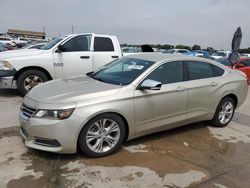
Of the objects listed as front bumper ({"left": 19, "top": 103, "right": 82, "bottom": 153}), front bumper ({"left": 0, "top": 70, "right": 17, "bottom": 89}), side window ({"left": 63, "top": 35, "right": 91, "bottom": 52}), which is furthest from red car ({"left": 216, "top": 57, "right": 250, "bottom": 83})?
front bumper ({"left": 19, "top": 103, "right": 82, "bottom": 153})

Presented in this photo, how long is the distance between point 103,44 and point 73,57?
1098mm

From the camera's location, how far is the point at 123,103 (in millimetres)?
3969

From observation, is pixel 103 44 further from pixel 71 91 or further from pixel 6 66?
pixel 71 91

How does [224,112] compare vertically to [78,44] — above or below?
below

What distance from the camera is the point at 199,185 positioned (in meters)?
3.36

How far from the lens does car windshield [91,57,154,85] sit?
14.4 ft

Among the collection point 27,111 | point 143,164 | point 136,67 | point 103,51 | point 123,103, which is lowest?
point 143,164

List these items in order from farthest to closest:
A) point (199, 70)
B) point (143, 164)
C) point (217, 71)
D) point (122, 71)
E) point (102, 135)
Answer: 1. point (217, 71)
2. point (199, 70)
3. point (122, 71)
4. point (102, 135)
5. point (143, 164)

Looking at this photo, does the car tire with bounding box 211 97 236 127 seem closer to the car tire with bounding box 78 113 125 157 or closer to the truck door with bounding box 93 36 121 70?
the car tire with bounding box 78 113 125 157

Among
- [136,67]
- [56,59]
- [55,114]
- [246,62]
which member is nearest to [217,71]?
[136,67]

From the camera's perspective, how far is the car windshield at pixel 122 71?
4.38 meters

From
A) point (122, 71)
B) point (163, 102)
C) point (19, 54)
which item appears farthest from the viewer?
point (19, 54)

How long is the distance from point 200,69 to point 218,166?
1965 millimetres

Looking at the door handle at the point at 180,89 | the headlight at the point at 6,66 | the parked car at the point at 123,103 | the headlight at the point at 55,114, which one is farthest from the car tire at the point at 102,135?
the headlight at the point at 6,66
